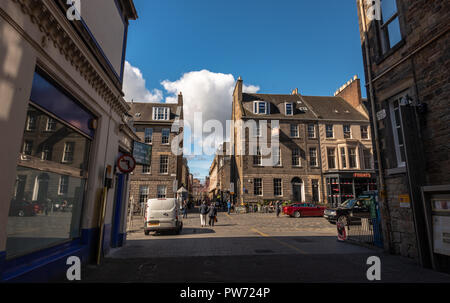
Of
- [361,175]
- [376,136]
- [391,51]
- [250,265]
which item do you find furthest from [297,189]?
[250,265]

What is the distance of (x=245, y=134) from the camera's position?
31.6 meters

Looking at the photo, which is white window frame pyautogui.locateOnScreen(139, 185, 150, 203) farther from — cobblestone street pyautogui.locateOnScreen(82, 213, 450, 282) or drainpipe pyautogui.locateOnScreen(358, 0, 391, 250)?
drainpipe pyautogui.locateOnScreen(358, 0, 391, 250)

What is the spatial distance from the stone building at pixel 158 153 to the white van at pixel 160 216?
1668 centimetres

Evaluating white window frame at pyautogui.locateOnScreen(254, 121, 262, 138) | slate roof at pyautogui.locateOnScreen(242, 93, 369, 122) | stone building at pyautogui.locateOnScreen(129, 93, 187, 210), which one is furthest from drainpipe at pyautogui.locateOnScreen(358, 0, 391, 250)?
stone building at pyautogui.locateOnScreen(129, 93, 187, 210)

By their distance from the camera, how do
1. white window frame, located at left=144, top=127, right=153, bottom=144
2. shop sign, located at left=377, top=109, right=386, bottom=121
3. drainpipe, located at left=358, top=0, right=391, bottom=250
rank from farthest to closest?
1. white window frame, located at left=144, top=127, right=153, bottom=144
2. shop sign, located at left=377, top=109, right=386, bottom=121
3. drainpipe, located at left=358, top=0, right=391, bottom=250

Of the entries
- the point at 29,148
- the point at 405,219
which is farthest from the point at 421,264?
the point at 29,148

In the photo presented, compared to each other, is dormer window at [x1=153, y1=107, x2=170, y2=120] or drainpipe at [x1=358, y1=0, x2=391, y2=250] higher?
dormer window at [x1=153, y1=107, x2=170, y2=120]

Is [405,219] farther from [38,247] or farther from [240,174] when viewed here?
[240,174]

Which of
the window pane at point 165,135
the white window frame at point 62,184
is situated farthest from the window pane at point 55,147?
the window pane at point 165,135

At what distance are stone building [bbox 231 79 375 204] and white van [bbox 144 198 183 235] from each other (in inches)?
723

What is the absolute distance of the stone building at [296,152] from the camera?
102 feet

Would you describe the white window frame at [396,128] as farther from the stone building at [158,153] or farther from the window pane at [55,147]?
the stone building at [158,153]

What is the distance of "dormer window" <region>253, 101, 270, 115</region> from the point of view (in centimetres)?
3353
